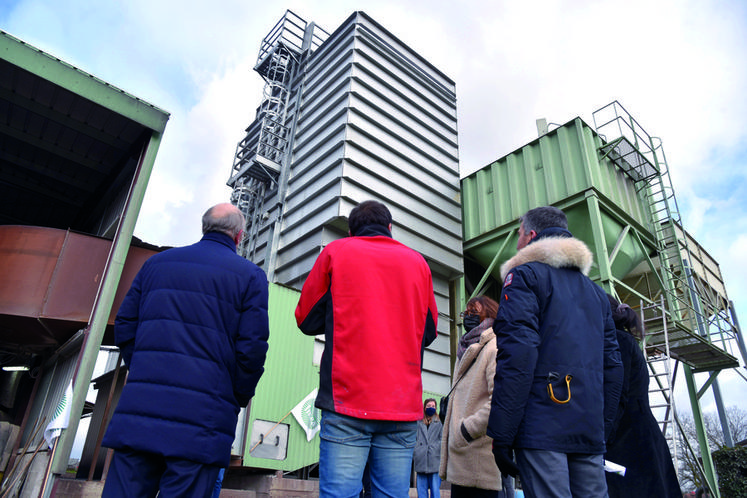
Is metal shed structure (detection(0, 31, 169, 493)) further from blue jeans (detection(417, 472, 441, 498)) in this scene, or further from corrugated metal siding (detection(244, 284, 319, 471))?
blue jeans (detection(417, 472, 441, 498))

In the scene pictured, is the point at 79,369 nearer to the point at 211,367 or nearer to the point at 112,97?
the point at 112,97

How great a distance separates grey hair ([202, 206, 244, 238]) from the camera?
303cm

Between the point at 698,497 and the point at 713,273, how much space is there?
707cm

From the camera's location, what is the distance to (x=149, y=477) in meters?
2.31

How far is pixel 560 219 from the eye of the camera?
117 inches

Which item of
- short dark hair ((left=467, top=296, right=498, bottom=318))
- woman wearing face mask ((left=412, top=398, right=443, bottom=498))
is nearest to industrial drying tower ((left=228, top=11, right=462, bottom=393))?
woman wearing face mask ((left=412, top=398, right=443, bottom=498))

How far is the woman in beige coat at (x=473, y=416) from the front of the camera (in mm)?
3025

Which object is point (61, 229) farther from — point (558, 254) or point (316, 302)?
point (558, 254)

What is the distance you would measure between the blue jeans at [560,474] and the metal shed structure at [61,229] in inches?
229

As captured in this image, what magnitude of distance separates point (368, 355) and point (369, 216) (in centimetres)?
97

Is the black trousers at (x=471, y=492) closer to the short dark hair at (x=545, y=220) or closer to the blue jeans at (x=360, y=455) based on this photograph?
the blue jeans at (x=360, y=455)

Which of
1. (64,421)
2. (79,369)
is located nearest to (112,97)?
(79,369)

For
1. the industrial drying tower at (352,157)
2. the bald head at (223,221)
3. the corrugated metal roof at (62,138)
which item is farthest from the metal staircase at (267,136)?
the bald head at (223,221)

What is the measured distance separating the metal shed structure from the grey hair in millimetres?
4389
